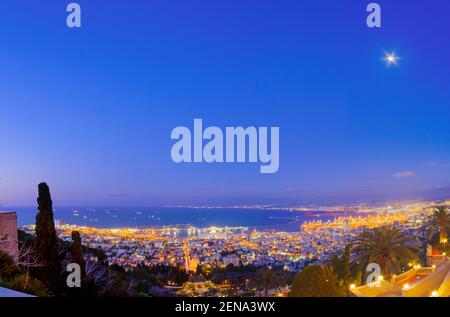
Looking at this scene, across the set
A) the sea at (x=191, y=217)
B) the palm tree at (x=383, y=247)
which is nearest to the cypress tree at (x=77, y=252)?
the sea at (x=191, y=217)

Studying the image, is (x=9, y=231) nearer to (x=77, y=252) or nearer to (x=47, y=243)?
(x=47, y=243)

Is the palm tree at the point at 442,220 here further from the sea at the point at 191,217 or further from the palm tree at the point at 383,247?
the sea at the point at 191,217

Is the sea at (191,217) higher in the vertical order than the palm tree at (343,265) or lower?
higher

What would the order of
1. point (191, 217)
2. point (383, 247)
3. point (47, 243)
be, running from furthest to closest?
point (191, 217) < point (383, 247) < point (47, 243)

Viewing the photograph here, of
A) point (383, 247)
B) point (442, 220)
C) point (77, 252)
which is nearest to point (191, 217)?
point (77, 252)

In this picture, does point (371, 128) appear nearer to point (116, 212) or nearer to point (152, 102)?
point (152, 102)

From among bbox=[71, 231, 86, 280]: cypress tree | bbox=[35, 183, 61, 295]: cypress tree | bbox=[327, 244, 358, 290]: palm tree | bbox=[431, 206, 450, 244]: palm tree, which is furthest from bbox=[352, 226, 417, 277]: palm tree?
bbox=[35, 183, 61, 295]: cypress tree
